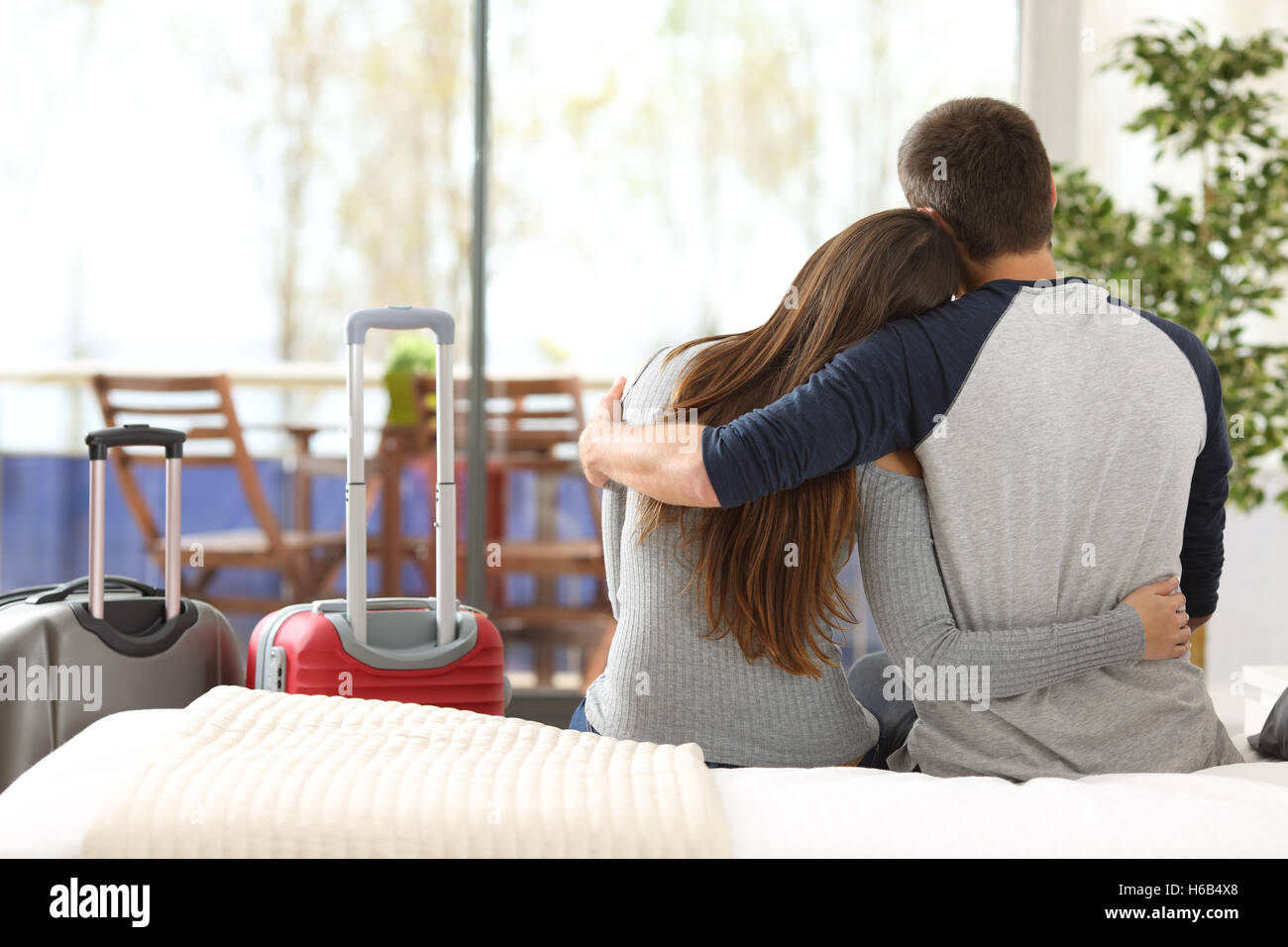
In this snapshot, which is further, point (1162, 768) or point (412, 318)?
point (412, 318)

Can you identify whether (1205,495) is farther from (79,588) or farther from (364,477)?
(79,588)

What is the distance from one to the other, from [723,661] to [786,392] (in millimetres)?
300

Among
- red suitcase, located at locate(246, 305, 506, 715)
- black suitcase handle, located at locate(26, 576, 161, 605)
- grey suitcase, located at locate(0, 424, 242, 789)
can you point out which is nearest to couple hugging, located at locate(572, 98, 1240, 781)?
red suitcase, located at locate(246, 305, 506, 715)

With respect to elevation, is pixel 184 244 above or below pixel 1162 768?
above

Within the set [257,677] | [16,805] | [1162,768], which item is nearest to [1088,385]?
[1162,768]

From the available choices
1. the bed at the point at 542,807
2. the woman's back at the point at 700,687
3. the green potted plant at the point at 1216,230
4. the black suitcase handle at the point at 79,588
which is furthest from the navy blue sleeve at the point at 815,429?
the green potted plant at the point at 1216,230

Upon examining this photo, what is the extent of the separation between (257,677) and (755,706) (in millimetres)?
894

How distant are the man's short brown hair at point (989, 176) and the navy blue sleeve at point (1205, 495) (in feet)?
0.55

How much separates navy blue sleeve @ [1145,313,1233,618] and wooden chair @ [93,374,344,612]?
7.50 ft

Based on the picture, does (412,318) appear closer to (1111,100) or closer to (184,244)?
(184,244)

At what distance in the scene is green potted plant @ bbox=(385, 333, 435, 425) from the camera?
307 cm

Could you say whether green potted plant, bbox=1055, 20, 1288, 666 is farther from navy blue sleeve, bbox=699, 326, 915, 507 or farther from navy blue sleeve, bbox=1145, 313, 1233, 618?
navy blue sleeve, bbox=699, 326, 915, 507
